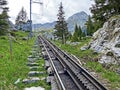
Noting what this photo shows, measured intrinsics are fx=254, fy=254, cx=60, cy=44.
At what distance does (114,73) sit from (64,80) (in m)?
3.29

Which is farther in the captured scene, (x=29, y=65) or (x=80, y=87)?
(x=29, y=65)

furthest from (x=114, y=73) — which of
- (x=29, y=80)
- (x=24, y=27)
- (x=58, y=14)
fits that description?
(x=24, y=27)

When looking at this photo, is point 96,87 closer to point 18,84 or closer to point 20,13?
point 18,84

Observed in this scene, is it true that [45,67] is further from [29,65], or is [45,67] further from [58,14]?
[58,14]

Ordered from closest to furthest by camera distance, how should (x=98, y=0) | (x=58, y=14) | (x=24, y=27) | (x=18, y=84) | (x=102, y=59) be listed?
(x=18, y=84)
(x=102, y=59)
(x=98, y=0)
(x=58, y=14)
(x=24, y=27)

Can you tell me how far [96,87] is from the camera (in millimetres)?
10875

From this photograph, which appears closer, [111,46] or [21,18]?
[111,46]

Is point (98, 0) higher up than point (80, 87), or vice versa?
point (98, 0)

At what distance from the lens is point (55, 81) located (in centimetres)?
1187

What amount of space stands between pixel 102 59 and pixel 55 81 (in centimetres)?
693

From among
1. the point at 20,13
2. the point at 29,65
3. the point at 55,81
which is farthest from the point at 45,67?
the point at 20,13

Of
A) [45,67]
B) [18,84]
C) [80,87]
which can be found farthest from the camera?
[45,67]

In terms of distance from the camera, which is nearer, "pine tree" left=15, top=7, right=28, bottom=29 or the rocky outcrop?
the rocky outcrop

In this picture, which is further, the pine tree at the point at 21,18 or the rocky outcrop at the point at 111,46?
the pine tree at the point at 21,18
